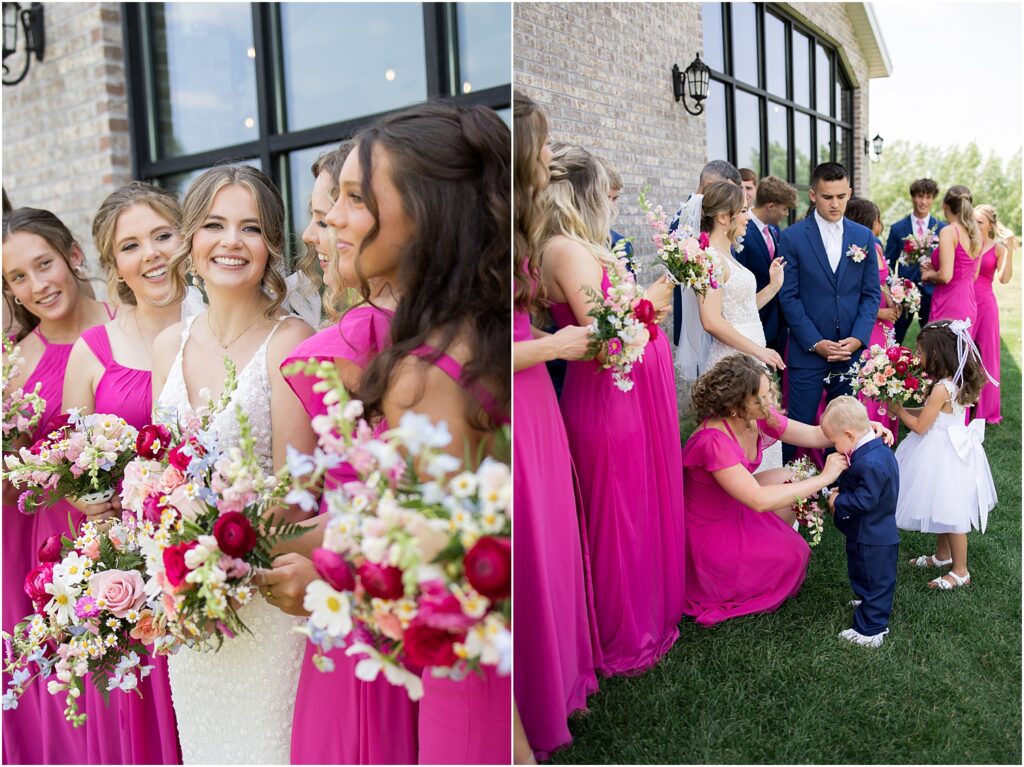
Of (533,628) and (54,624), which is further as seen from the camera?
(54,624)

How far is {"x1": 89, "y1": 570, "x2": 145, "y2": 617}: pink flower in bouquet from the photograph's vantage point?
1.69 metres

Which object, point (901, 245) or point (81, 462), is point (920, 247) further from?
point (81, 462)

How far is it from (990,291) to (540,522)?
100 cm

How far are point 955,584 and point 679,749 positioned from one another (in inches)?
24.2

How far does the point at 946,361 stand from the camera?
170 cm

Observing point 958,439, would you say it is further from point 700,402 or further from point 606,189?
point 606,189

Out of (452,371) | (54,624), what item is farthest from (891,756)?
(54,624)

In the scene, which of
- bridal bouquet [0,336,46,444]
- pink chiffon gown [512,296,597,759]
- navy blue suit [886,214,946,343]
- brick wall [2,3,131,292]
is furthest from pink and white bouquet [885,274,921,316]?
brick wall [2,3,131,292]

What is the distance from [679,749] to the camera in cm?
→ 145

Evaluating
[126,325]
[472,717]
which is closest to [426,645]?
[472,717]

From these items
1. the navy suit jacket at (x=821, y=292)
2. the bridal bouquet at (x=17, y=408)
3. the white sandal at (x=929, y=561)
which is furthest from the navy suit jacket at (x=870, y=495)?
the bridal bouquet at (x=17, y=408)

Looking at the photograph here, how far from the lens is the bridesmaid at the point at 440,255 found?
1.25 metres

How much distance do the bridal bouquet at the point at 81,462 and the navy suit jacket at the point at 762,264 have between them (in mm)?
1471

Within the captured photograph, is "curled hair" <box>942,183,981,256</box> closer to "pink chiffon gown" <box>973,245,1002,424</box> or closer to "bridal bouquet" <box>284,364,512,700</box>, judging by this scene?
"pink chiffon gown" <box>973,245,1002,424</box>
